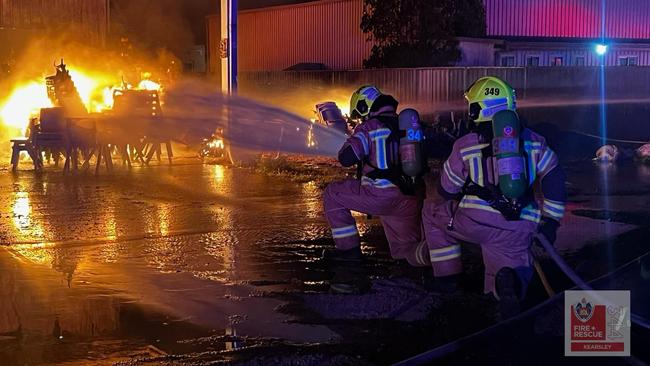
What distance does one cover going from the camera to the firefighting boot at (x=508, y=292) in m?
5.59

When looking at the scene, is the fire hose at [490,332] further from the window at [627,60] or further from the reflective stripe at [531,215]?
the window at [627,60]

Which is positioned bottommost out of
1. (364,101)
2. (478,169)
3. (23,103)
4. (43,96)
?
(478,169)

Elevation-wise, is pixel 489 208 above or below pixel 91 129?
below

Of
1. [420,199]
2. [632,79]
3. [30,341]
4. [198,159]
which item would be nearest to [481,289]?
[420,199]

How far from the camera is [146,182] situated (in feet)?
42.8

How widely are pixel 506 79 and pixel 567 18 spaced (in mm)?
10902

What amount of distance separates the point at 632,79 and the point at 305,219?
1549cm

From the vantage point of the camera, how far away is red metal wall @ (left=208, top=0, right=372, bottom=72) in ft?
90.5

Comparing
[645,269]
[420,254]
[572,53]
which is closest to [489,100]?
[420,254]

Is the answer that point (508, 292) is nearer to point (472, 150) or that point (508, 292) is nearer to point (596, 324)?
point (596, 324)

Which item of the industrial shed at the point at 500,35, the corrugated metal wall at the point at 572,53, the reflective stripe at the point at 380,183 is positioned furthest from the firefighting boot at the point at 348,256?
the corrugated metal wall at the point at 572,53

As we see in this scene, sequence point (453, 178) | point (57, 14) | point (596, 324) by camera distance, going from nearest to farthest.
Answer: point (596, 324), point (453, 178), point (57, 14)

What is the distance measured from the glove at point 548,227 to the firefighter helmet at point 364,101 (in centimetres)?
195

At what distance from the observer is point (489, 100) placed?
5801mm
